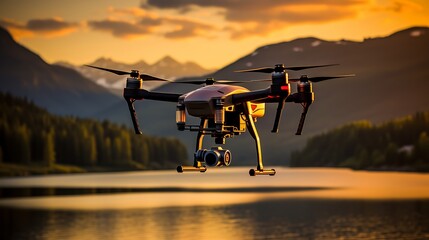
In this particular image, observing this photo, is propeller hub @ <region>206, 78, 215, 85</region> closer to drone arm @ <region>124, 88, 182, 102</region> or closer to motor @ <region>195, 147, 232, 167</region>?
drone arm @ <region>124, 88, 182, 102</region>

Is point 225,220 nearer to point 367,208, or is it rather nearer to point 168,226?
point 168,226

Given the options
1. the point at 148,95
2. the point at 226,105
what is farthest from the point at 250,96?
the point at 148,95

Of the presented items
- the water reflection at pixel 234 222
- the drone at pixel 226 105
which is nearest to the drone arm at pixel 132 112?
the drone at pixel 226 105

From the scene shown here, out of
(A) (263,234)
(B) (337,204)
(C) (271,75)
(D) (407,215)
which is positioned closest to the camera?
(C) (271,75)

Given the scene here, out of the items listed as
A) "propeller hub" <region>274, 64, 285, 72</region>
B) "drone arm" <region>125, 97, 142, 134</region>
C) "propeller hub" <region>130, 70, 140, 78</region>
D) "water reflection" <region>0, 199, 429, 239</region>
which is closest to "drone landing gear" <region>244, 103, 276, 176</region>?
"propeller hub" <region>274, 64, 285, 72</region>

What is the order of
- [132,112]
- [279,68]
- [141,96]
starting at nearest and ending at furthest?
[279,68]
[132,112]
[141,96]

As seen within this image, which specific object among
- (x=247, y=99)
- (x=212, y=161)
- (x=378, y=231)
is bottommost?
(x=378, y=231)

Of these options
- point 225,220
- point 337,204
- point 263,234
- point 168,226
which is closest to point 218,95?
point 263,234

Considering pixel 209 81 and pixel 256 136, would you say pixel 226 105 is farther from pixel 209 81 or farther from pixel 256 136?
pixel 209 81
